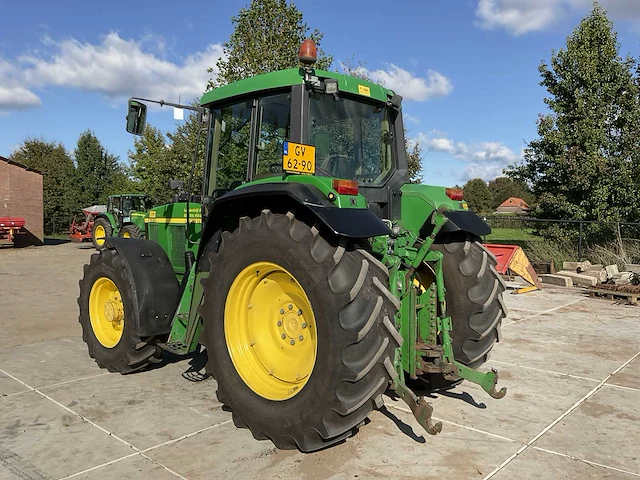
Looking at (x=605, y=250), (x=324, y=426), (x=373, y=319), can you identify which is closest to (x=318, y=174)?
(x=373, y=319)

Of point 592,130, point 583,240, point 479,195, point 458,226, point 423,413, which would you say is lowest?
point 423,413

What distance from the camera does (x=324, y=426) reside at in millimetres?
3178

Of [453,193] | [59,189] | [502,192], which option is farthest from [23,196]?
[502,192]

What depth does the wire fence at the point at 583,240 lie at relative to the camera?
43.3 feet

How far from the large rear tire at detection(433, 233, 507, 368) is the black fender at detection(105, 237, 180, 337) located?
8.07 feet

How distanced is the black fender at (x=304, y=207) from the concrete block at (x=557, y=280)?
9474 millimetres

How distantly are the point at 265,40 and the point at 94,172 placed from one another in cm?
3005

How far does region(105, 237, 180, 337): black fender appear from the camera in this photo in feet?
15.4

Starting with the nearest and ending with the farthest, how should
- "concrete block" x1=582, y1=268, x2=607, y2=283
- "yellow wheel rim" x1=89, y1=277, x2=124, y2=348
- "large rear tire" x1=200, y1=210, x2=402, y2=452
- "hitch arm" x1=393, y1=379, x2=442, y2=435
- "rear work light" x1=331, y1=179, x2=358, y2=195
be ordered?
"large rear tire" x1=200, y1=210, x2=402, y2=452, "hitch arm" x1=393, y1=379, x2=442, y2=435, "rear work light" x1=331, y1=179, x2=358, y2=195, "yellow wheel rim" x1=89, y1=277, x2=124, y2=348, "concrete block" x1=582, y1=268, x2=607, y2=283

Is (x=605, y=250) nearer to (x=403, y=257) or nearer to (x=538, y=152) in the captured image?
(x=538, y=152)

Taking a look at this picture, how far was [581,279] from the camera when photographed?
450 inches

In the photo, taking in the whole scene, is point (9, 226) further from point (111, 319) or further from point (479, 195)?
point (479, 195)

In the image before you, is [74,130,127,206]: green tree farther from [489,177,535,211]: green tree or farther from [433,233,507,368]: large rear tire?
[489,177,535,211]: green tree

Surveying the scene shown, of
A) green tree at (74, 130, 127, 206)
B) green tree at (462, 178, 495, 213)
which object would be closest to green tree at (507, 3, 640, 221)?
green tree at (74, 130, 127, 206)
